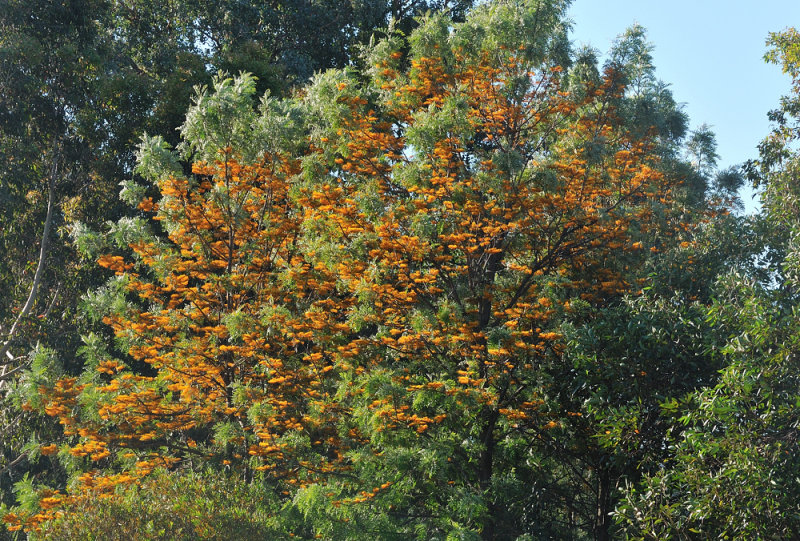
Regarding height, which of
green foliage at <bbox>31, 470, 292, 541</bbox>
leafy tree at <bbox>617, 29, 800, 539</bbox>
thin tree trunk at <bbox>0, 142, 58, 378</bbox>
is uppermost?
thin tree trunk at <bbox>0, 142, 58, 378</bbox>

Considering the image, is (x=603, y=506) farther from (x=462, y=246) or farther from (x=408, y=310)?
(x=462, y=246)

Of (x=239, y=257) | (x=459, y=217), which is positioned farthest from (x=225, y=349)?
(x=459, y=217)

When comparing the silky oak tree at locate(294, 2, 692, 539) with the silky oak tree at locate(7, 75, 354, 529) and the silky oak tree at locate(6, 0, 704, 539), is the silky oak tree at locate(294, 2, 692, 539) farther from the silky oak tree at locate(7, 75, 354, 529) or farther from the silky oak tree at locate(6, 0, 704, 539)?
the silky oak tree at locate(7, 75, 354, 529)

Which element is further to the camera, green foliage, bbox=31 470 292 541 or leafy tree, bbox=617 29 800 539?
green foliage, bbox=31 470 292 541

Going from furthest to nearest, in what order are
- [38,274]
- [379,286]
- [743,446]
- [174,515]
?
[38,274] < [379,286] < [174,515] < [743,446]

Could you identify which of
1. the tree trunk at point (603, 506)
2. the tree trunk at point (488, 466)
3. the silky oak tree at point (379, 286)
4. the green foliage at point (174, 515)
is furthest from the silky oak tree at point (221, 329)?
the tree trunk at point (603, 506)

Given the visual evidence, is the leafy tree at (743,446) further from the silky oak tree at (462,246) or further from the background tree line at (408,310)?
the silky oak tree at (462,246)

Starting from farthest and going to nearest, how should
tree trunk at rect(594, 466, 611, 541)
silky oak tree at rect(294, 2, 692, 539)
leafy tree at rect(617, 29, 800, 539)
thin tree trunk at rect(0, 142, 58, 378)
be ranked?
thin tree trunk at rect(0, 142, 58, 378), tree trunk at rect(594, 466, 611, 541), silky oak tree at rect(294, 2, 692, 539), leafy tree at rect(617, 29, 800, 539)

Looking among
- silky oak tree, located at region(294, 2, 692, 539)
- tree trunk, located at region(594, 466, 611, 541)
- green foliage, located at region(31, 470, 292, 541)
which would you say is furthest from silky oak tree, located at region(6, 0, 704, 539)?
tree trunk, located at region(594, 466, 611, 541)

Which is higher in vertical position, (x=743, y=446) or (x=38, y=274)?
(x=38, y=274)

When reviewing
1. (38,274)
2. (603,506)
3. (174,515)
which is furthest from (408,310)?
(38,274)

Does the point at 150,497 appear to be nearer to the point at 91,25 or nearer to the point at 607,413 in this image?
the point at 607,413

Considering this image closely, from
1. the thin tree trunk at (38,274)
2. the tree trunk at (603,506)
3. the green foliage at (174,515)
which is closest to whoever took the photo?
the green foliage at (174,515)

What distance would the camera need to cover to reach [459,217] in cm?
1182
